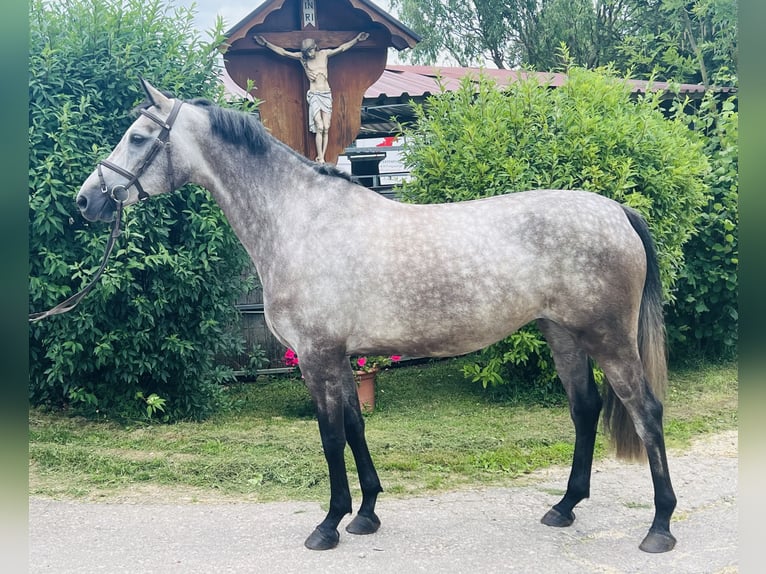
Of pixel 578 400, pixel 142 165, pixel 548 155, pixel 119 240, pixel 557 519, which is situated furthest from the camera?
pixel 548 155

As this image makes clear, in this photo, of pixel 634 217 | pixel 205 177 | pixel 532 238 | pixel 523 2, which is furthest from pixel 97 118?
pixel 523 2

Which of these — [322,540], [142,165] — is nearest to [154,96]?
[142,165]

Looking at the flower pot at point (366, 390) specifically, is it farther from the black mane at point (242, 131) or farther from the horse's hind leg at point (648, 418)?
the horse's hind leg at point (648, 418)

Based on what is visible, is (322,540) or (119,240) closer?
(322,540)

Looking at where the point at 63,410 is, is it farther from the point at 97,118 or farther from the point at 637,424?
the point at 637,424

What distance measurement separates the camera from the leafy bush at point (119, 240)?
18.4 feet

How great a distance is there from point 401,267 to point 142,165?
4.85ft

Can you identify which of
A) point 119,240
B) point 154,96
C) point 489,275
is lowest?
point 119,240

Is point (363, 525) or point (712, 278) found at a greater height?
point (712, 278)

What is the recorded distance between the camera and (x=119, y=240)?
18.8 feet

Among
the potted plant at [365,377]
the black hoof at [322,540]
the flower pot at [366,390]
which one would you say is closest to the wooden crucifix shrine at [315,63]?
the potted plant at [365,377]

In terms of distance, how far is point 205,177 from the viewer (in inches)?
144

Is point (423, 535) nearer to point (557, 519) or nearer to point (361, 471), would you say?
point (361, 471)

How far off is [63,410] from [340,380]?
13.5 ft
